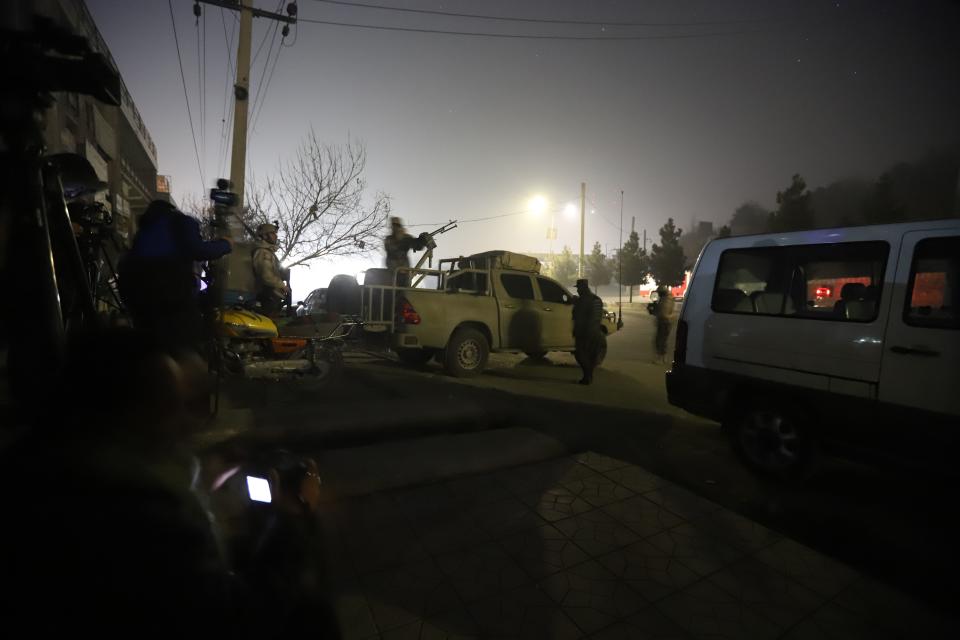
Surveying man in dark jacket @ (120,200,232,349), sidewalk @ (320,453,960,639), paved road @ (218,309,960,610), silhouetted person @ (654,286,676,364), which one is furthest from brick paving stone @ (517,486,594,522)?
silhouetted person @ (654,286,676,364)

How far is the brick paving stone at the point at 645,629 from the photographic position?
198 centimetres

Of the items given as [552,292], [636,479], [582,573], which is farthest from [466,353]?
[582,573]

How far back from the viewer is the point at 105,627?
30.5 inches

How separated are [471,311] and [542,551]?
17.8 feet

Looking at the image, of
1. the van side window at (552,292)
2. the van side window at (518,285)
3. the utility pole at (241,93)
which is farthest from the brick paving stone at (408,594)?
the utility pole at (241,93)

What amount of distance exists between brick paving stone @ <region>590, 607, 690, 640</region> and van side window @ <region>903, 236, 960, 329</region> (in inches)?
102

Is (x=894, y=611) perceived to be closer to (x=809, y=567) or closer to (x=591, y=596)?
(x=809, y=567)

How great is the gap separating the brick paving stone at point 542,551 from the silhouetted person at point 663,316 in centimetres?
798

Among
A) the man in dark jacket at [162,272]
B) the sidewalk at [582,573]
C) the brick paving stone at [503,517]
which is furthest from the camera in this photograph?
the man in dark jacket at [162,272]

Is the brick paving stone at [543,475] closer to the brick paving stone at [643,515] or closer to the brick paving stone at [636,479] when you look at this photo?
the brick paving stone at [636,479]

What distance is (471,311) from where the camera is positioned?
7.79m

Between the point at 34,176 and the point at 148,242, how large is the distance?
34.2 inches

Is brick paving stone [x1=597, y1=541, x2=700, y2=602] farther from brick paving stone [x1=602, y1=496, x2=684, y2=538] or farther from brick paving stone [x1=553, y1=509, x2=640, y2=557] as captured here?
brick paving stone [x1=602, y1=496, x2=684, y2=538]

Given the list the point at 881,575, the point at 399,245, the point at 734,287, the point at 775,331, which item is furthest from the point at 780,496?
the point at 399,245
